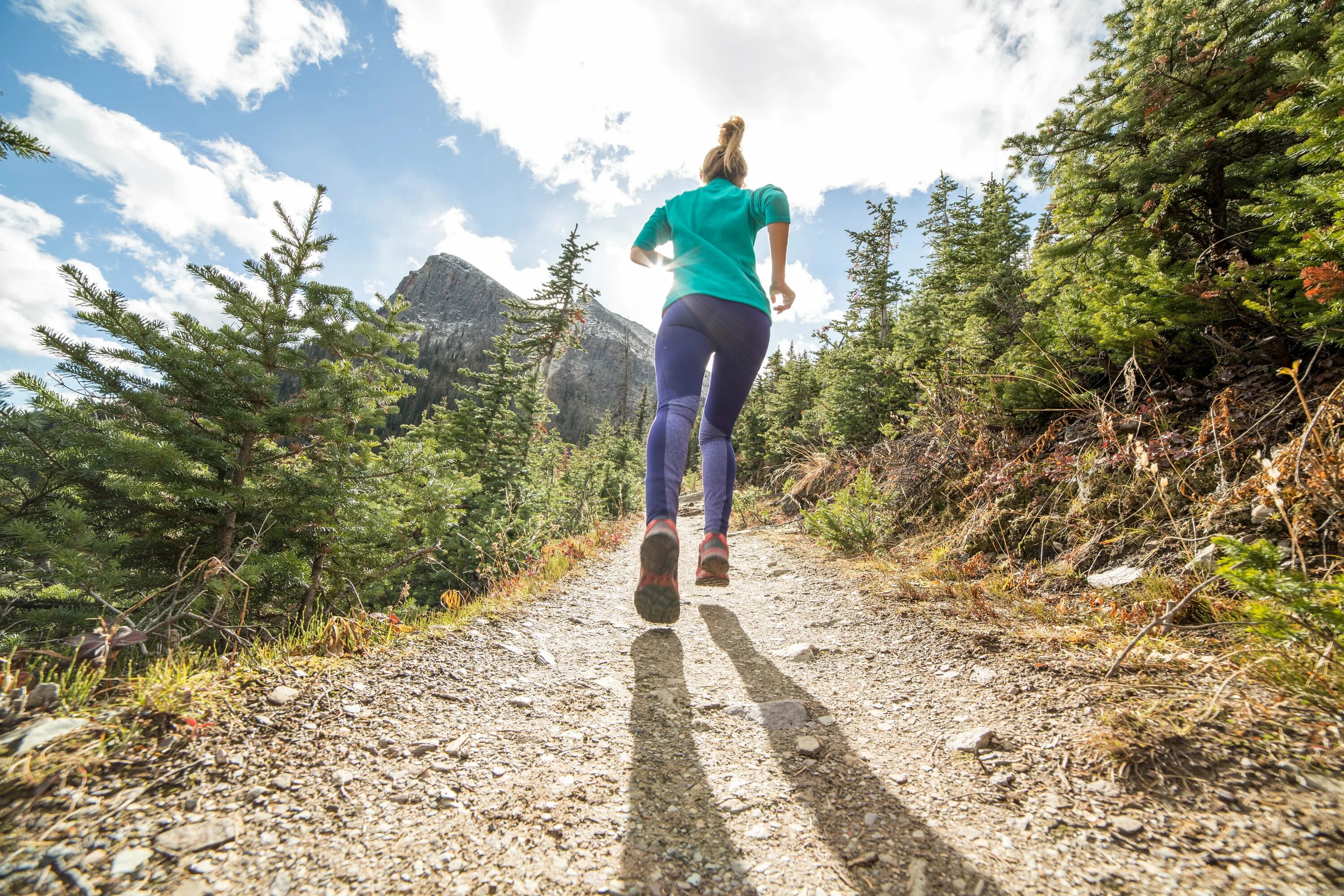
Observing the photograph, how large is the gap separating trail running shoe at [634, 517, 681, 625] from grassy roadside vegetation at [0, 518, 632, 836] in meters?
0.93

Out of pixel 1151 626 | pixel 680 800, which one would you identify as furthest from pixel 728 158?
pixel 680 800

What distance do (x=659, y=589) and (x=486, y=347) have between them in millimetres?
82790

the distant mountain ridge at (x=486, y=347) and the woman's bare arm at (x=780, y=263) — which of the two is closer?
the woman's bare arm at (x=780, y=263)

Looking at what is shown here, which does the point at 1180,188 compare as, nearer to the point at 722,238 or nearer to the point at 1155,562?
the point at 1155,562

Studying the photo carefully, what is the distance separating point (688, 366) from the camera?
2461mm

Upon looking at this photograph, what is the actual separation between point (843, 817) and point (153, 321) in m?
5.18

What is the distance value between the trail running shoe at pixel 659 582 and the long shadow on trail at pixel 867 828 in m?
0.68

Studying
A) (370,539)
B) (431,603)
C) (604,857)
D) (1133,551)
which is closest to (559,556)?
(370,539)

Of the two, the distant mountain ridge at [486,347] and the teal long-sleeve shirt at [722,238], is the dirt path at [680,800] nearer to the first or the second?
the teal long-sleeve shirt at [722,238]

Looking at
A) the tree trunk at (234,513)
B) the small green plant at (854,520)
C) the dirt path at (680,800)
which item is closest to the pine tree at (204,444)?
the tree trunk at (234,513)

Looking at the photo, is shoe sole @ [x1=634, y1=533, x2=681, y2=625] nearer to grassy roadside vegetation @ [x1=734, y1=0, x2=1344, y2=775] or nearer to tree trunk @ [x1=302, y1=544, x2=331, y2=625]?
grassy roadside vegetation @ [x1=734, y1=0, x2=1344, y2=775]

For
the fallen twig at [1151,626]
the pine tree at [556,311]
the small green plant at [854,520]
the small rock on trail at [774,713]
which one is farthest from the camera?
the pine tree at [556,311]

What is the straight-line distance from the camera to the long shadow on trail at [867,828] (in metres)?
1.01

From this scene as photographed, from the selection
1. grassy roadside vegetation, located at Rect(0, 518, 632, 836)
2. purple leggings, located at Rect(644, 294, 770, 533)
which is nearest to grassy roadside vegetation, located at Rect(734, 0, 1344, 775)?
purple leggings, located at Rect(644, 294, 770, 533)
